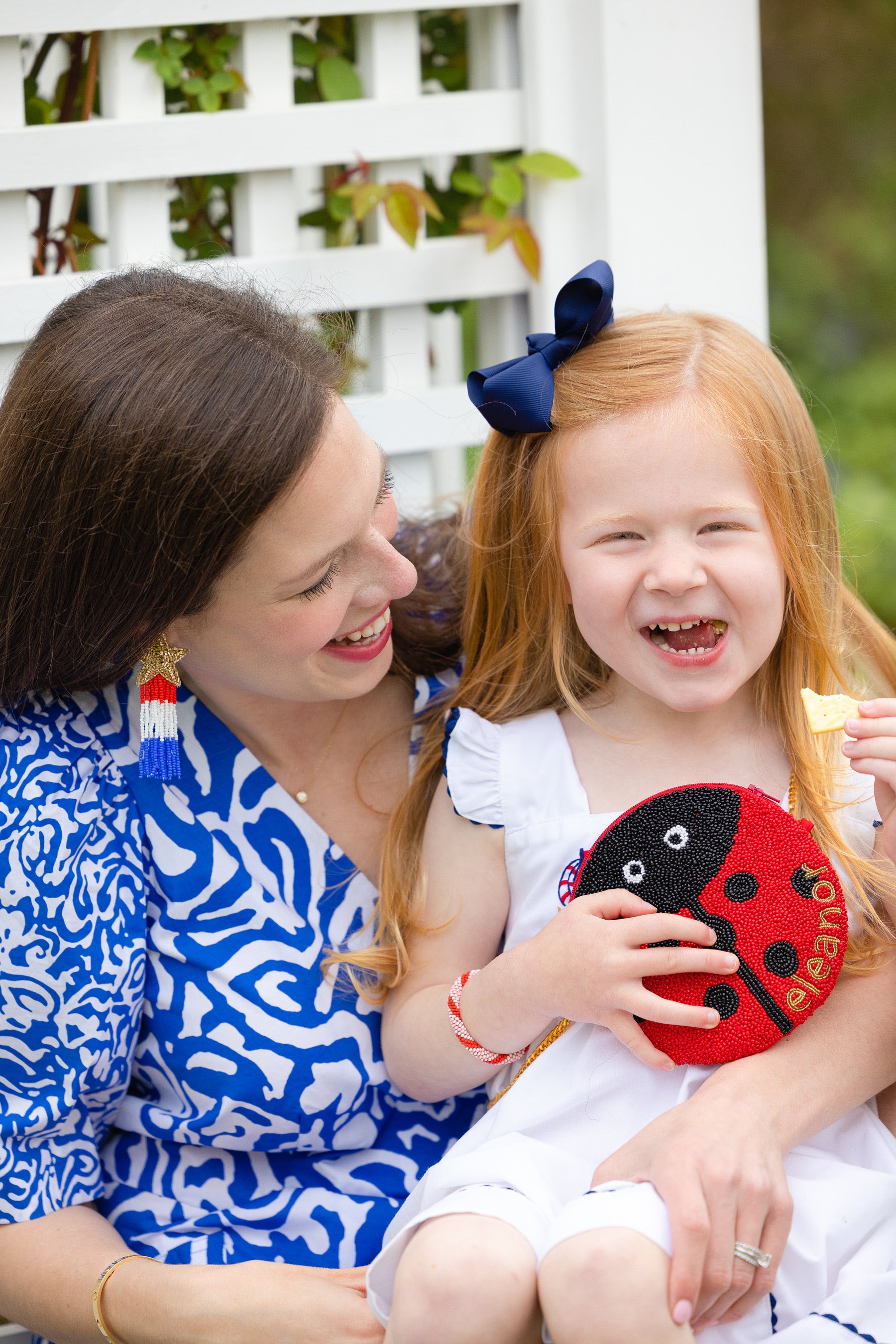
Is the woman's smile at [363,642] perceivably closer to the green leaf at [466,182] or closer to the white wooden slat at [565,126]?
the white wooden slat at [565,126]

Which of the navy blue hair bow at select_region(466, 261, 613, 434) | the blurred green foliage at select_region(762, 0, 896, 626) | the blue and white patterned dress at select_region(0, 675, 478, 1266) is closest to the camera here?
the blue and white patterned dress at select_region(0, 675, 478, 1266)

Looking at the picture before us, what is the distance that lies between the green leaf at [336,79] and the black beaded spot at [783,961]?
67.6 inches

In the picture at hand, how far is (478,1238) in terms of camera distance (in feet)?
4.58

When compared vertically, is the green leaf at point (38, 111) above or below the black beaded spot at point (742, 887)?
above

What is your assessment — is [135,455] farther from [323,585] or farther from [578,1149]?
[578,1149]

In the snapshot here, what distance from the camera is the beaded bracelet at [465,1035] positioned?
169cm

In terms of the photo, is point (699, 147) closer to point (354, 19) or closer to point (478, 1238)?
point (354, 19)

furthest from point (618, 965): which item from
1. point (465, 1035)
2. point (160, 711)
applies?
point (160, 711)

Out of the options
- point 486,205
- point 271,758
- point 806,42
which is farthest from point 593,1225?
point 806,42

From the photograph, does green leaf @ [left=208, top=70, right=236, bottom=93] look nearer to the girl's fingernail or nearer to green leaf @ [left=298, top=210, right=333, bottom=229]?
green leaf @ [left=298, top=210, right=333, bottom=229]

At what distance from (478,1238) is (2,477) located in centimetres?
112

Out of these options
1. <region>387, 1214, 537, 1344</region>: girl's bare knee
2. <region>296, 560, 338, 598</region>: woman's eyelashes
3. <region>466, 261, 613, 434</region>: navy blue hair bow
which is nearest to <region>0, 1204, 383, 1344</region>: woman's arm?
<region>387, 1214, 537, 1344</region>: girl's bare knee

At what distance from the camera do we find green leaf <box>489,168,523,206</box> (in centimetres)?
246

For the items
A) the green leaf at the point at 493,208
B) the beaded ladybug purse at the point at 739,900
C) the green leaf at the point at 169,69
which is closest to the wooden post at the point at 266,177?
the green leaf at the point at 169,69
